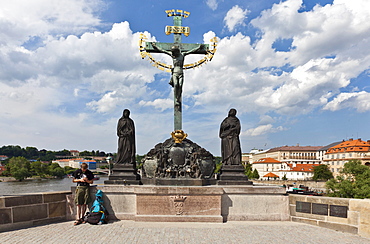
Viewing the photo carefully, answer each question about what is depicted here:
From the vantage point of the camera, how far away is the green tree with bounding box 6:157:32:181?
85.0 m

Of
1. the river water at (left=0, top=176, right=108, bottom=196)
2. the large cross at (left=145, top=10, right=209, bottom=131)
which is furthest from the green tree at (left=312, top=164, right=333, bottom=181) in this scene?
the large cross at (left=145, top=10, right=209, bottom=131)

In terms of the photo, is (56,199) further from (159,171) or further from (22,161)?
(22,161)

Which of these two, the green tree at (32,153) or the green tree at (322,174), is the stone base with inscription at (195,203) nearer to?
the green tree at (322,174)

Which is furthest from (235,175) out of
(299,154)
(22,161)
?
(299,154)

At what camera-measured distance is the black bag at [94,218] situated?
7.48 m

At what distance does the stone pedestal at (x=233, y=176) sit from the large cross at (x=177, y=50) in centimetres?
326

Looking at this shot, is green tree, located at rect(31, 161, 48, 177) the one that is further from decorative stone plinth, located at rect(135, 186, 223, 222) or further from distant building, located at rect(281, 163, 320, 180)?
decorative stone plinth, located at rect(135, 186, 223, 222)

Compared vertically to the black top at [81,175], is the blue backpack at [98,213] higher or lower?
lower

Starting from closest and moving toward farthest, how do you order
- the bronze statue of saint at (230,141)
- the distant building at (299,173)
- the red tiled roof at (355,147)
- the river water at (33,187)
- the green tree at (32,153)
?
the bronze statue of saint at (230,141) < the river water at (33,187) < the red tiled roof at (355,147) < the distant building at (299,173) < the green tree at (32,153)

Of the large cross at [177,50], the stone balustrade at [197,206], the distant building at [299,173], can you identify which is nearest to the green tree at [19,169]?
the distant building at [299,173]

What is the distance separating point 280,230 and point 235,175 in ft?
7.79

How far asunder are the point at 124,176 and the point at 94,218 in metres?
1.88

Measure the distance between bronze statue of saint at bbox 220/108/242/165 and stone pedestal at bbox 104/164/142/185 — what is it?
9.40 feet

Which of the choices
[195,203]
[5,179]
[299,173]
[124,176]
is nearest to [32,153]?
[5,179]
